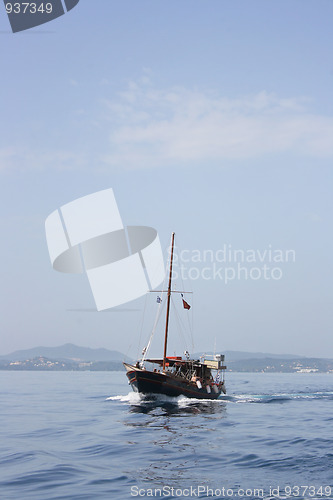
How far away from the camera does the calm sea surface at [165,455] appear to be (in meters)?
19.4

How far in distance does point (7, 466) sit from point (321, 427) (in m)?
25.4

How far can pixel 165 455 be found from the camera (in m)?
26.0

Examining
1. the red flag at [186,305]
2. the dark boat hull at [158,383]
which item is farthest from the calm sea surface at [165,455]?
the red flag at [186,305]

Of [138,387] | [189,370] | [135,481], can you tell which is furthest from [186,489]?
[189,370]

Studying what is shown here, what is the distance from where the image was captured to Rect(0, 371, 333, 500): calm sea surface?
19391 millimetres

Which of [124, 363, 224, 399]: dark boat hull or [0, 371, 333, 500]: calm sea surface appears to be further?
[124, 363, 224, 399]: dark boat hull

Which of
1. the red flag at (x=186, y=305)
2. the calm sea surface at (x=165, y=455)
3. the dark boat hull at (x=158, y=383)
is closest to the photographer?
the calm sea surface at (x=165, y=455)

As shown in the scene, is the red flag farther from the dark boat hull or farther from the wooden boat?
the dark boat hull

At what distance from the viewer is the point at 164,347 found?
65125 mm

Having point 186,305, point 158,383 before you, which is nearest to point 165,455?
point 158,383

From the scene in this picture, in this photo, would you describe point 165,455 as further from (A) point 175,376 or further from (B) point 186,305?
(B) point 186,305

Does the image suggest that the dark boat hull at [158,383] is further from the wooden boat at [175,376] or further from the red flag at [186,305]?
the red flag at [186,305]

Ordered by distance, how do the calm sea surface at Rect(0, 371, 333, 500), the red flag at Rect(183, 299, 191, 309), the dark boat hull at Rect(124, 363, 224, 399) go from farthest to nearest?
the red flag at Rect(183, 299, 191, 309) < the dark boat hull at Rect(124, 363, 224, 399) < the calm sea surface at Rect(0, 371, 333, 500)

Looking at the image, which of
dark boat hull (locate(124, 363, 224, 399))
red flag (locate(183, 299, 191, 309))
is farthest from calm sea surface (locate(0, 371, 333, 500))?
red flag (locate(183, 299, 191, 309))
